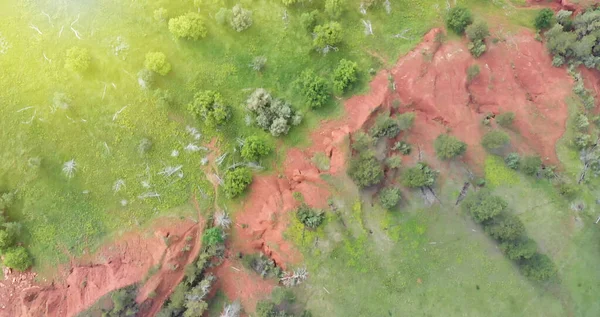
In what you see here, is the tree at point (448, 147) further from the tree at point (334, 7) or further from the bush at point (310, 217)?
the tree at point (334, 7)

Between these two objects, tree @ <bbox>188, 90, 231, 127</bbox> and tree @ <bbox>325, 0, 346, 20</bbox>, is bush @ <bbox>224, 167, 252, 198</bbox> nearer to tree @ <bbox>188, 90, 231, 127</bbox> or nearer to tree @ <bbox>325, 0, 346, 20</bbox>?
tree @ <bbox>188, 90, 231, 127</bbox>

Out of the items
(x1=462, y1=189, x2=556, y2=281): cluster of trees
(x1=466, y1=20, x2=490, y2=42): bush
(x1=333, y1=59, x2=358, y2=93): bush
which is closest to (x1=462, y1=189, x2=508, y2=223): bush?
(x1=462, y1=189, x2=556, y2=281): cluster of trees

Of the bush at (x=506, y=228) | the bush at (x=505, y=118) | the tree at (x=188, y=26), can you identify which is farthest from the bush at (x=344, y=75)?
the bush at (x=506, y=228)

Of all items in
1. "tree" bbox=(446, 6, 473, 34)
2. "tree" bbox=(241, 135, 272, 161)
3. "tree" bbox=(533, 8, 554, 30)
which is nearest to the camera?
"tree" bbox=(241, 135, 272, 161)

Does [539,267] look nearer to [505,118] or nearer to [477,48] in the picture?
[505,118]

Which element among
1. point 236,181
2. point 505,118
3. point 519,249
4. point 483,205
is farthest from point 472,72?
point 236,181

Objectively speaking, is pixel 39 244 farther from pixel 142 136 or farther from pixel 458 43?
pixel 458 43
